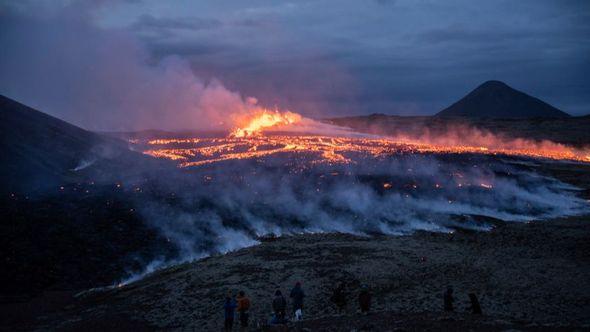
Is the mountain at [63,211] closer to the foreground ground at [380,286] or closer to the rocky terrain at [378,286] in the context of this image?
the rocky terrain at [378,286]

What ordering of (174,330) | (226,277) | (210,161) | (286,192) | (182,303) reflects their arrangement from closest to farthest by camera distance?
(174,330) < (182,303) < (226,277) < (286,192) < (210,161)

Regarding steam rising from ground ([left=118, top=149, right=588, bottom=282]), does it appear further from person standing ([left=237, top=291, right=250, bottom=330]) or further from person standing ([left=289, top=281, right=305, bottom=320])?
person standing ([left=289, top=281, right=305, bottom=320])

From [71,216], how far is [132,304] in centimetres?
2601

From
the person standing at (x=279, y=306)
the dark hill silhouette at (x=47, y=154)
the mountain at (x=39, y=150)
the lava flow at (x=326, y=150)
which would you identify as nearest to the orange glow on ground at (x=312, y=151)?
the lava flow at (x=326, y=150)

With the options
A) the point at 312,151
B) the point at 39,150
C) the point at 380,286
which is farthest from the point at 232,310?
the point at 312,151

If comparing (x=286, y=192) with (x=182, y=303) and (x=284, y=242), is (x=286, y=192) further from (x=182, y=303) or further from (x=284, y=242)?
(x=182, y=303)

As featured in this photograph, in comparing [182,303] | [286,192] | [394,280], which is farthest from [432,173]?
[182,303]

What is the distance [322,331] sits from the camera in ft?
75.5

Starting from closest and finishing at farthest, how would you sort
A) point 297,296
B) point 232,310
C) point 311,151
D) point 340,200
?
point 232,310
point 297,296
point 340,200
point 311,151

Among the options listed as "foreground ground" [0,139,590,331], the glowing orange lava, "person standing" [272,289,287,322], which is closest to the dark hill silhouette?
the glowing orange lava

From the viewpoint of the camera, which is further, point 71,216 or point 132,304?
point 71,216

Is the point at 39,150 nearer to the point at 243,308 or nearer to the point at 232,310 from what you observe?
the point at 232,310

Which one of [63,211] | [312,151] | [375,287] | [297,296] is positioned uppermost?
[312,151]

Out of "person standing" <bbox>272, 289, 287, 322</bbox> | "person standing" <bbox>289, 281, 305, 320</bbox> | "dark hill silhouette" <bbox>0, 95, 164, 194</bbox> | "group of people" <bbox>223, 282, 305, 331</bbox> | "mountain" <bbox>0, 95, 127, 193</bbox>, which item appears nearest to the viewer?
"person standing" <bbox>272, 289, 287, 322</bbox>
